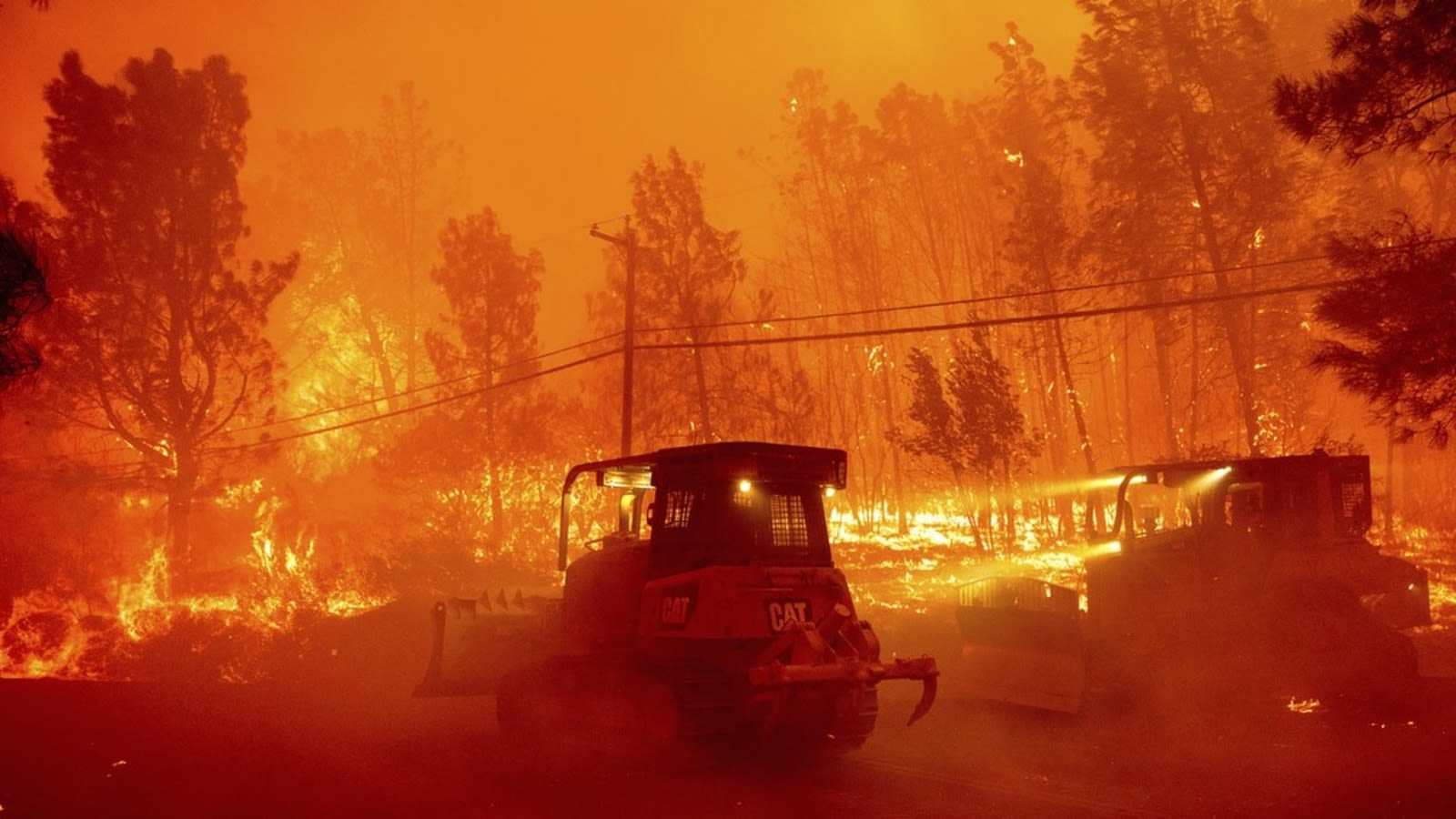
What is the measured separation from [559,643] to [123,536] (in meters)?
27.9

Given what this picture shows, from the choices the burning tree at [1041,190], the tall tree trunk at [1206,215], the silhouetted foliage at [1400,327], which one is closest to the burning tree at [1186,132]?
the tall tree trunk at [1206,215]

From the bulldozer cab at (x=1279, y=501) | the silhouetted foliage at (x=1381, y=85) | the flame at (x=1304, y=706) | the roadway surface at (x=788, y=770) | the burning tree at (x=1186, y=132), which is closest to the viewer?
the roadway surface at (x=788, y=770)

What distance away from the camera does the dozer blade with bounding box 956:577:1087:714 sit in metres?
13.0

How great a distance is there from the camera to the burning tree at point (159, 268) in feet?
86.9

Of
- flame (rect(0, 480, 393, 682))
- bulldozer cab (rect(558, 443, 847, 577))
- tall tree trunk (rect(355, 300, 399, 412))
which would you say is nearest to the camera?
bulldozer cab (rect(558, 443, 847, 577))

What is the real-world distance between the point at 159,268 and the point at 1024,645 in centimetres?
2371

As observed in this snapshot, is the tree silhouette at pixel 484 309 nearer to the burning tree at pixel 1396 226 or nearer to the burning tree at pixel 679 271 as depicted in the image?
the burning tree at pixel 679 271

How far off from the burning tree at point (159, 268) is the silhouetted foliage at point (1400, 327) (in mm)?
25219

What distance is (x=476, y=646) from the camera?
1259 centimetres

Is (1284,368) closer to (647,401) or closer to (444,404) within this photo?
(647,401)

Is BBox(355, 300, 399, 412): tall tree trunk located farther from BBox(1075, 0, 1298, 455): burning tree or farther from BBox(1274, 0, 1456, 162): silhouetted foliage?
BBox(1274, 0, 1456, 162): silhouetted foliage

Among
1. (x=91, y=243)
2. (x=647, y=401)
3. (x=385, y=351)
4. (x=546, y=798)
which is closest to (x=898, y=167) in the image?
(x=647, y=401)

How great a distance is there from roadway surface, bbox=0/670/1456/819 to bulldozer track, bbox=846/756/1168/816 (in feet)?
0.10

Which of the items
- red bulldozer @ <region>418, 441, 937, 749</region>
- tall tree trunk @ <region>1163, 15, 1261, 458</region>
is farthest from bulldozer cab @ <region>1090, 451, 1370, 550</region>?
tall tree trunk @ <region>1163, 15, 1261, 458</region>
